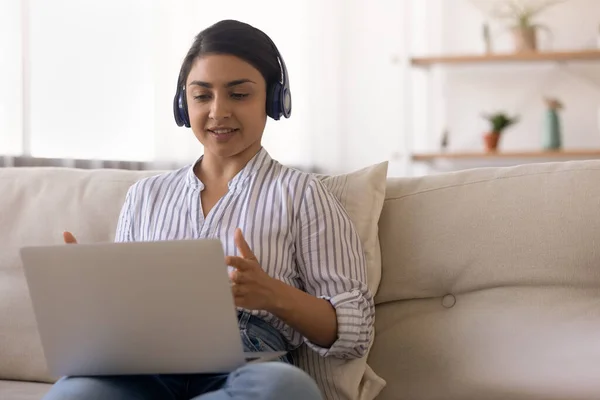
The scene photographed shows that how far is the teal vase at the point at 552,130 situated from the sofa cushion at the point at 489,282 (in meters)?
2.55

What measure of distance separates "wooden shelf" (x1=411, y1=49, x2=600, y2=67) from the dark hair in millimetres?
2700

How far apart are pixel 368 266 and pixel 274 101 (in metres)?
0.33

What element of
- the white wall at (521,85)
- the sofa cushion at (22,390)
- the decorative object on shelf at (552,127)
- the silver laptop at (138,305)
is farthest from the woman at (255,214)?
the white wall at (521,85)

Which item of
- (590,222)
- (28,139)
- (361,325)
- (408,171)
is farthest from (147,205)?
(408,171)

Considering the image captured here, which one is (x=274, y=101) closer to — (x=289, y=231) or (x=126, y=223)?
(x=289, y=231)

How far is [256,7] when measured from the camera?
3939 millimetres

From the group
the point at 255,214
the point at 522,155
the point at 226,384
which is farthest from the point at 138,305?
the point at 522,155

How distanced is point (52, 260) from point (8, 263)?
2.29ft

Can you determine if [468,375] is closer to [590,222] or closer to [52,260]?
[590,222]

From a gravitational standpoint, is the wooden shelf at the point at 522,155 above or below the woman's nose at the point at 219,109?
below

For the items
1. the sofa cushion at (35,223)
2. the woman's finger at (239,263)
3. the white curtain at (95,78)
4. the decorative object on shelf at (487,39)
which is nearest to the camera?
the woman's finger at (239,263)

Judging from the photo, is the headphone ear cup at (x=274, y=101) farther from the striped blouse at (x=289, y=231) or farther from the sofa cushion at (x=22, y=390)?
the sofa cushion at (x=22, y=390)

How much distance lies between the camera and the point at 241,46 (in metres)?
1.49

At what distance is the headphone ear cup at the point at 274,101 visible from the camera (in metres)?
1.53
